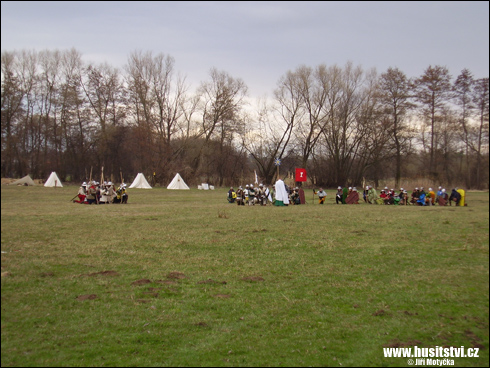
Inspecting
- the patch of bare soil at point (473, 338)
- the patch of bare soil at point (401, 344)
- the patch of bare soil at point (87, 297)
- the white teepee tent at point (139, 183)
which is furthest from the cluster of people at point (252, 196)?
the patch of bare soil at point (473, 338)

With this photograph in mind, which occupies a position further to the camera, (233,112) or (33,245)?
(233,112)

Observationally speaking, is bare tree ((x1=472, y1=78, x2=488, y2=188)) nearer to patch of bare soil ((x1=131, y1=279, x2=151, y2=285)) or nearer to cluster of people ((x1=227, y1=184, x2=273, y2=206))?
patch of bare soil ((x1=131, y1=279, x2=151, y2=285))

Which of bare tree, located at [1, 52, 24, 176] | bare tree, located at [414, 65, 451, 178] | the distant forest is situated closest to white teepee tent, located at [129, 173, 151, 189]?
the distant forest

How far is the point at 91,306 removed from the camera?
6.03 m

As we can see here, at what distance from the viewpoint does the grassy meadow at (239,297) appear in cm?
389

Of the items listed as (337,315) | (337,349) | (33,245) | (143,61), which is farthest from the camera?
(143,61)

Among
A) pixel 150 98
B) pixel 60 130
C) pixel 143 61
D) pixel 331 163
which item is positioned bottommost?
pixel 331 163

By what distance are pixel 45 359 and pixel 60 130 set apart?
60192 millimetres

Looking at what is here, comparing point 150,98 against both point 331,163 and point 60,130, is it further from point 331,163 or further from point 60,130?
point 331,163

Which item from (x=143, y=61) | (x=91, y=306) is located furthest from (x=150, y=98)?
(x=91, y=306)

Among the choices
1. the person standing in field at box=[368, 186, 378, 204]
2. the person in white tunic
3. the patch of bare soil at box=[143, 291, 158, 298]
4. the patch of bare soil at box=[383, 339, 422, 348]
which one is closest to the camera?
the patch of bare soil at box=[383, 339, 422, 348]

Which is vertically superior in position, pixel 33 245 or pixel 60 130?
pixel 60 130

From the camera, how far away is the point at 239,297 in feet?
22.7

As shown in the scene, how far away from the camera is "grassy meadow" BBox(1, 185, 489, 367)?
3.89 meters
